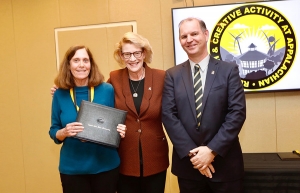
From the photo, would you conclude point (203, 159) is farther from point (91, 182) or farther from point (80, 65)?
point (80, 65)

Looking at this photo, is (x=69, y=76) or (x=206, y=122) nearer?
(x=206, y=122)

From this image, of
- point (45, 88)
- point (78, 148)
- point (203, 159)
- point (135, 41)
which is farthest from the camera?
point (45, 88)

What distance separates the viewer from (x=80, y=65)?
197 cm

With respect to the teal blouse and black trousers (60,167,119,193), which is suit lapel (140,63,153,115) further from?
black trousers (60,167,119,193)

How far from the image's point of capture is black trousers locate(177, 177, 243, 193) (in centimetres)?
188

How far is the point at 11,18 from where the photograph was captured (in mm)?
3643

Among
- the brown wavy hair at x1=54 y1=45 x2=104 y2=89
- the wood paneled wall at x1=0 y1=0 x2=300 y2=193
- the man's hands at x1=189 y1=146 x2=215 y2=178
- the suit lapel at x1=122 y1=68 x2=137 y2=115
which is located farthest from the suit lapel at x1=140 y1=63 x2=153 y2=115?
the wood paneled wall at x1=0 y1=0 x2=300 y2=193

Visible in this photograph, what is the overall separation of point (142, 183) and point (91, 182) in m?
0.37

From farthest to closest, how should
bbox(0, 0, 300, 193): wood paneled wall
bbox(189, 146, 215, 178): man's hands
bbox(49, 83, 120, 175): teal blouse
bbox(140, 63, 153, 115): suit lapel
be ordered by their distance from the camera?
bbox(0, 0, 300, 193): wood paneled wall < bbox(140, 63, 153, 115): suit lapel < bbox(49, 83, 120, 175): teal blouse < bbox(189, 146, 215, 178): man's hands

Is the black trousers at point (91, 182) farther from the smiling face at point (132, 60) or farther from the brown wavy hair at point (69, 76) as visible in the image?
the smiling face at point (132, 60)

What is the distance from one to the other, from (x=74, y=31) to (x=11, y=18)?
2.77 ft

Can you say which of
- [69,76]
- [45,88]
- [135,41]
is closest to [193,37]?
[135,41]

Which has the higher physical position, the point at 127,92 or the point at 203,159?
the point at 127,92

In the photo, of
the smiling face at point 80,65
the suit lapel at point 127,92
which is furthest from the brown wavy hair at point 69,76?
the suit lapel at point 127,92
